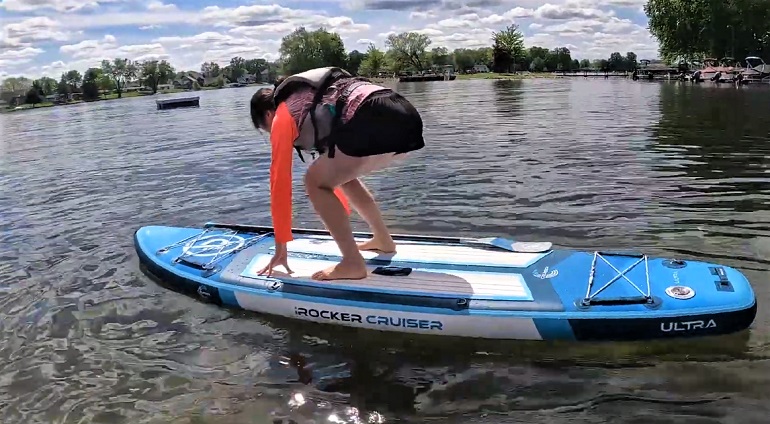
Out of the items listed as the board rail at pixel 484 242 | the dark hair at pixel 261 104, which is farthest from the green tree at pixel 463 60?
the dark hair at pixel 261 104

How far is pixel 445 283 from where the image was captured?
6.05m

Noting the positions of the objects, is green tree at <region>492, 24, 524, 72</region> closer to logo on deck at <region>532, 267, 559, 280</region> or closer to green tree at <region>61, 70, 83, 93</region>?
green tree at <region>61, 70, 83, 93</region>

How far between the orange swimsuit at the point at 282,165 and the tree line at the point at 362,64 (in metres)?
110

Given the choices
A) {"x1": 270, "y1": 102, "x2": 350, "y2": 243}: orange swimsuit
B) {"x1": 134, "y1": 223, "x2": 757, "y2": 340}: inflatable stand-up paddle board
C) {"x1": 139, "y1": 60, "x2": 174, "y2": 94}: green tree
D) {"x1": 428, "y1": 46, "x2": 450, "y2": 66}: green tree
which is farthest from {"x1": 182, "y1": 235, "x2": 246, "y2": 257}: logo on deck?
{"x1": 428, "y1": 46, "x2": 450, "y2": 66}: green tree

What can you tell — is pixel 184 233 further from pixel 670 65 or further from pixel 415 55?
pixel 415 55

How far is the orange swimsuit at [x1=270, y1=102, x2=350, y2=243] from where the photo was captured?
5727 mm

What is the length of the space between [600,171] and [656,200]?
302 centimetres

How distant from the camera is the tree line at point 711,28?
267ft

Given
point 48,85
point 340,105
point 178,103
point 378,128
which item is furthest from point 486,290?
point 48,85

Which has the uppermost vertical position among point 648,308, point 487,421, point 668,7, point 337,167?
point 668,7

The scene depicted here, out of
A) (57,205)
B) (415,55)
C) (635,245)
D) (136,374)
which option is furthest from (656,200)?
(415,55)

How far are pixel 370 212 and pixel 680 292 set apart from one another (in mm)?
3120

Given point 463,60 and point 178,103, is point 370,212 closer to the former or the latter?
point 178,103

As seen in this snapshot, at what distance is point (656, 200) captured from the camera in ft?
34.2
